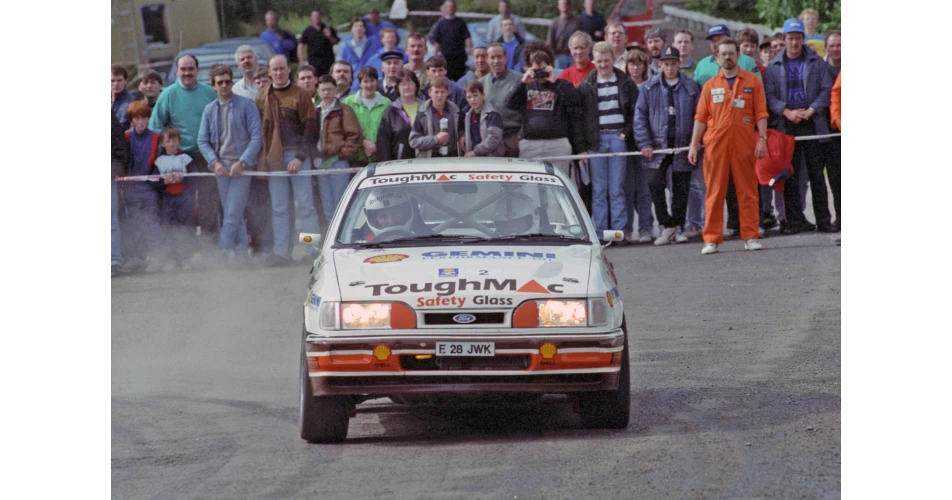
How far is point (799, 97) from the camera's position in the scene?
49.8ft

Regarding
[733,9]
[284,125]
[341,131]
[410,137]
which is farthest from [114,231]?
[733,9]

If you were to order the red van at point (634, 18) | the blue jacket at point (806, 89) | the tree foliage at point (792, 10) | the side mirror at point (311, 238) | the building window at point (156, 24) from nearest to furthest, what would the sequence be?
the side mirror at point (311, 238) → the blue jacket at point (806, 89) → the building window at point (156, 24) → the red van at point (634, 18) → the tree foliage at point (792, 10)

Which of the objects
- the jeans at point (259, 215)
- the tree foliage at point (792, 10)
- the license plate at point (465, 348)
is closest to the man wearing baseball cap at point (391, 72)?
the jeans at point (259, 215)

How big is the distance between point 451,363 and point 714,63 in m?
9.51

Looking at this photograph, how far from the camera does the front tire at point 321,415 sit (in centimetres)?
720

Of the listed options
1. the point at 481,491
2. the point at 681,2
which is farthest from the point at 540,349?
the point at 681,2

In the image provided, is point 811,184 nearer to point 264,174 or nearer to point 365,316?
point 264,174

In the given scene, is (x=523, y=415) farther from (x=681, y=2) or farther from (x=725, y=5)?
(x=725, y=5)

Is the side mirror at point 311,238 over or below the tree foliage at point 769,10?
below

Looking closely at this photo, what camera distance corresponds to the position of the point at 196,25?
21.6m

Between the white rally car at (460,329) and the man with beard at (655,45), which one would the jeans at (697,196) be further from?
the white rally car at (460,329)

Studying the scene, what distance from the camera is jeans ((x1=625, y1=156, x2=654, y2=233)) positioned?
15281 mm

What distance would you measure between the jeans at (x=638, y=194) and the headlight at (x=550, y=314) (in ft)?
27.3

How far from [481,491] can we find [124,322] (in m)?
6.76
